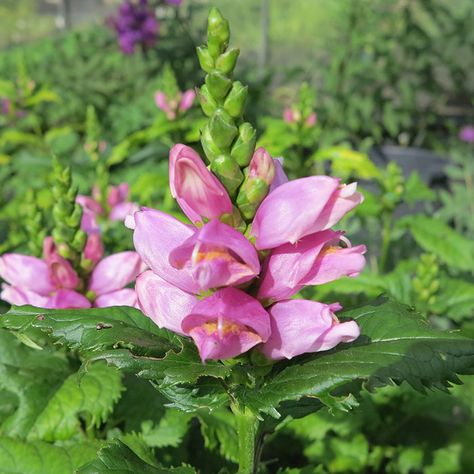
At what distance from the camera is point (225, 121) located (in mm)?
971

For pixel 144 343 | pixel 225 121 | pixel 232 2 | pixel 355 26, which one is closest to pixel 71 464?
pixel 144 343

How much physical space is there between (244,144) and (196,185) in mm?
97

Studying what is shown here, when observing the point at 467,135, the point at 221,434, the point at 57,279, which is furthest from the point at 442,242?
the point at 467,135

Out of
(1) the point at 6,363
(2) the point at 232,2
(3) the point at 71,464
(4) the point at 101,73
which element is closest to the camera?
(3) the point at 71,464

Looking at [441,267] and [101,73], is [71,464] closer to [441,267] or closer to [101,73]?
[441,267]

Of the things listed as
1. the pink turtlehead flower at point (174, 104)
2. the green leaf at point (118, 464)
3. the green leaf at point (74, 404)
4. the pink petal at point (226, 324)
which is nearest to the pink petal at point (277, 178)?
the pink petal at point (226, 324)

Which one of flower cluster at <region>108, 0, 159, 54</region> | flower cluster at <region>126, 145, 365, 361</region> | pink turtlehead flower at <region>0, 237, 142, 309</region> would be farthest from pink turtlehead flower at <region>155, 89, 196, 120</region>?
flower cluster at <region>126, 145, 365, 361</region>

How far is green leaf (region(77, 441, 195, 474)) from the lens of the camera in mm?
999

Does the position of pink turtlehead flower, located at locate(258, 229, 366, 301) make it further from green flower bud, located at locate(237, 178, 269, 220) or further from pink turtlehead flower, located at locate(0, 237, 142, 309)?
pink turtlehead flower, located at locate(0, 237, 142, 309)

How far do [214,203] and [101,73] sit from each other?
553 centimetres

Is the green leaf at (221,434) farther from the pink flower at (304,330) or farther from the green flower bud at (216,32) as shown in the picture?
the green flower bud at (216,32)

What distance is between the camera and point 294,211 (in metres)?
0.96

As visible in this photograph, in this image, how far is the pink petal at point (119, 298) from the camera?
1.56 meters

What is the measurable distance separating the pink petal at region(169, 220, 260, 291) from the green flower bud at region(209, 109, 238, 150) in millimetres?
132
